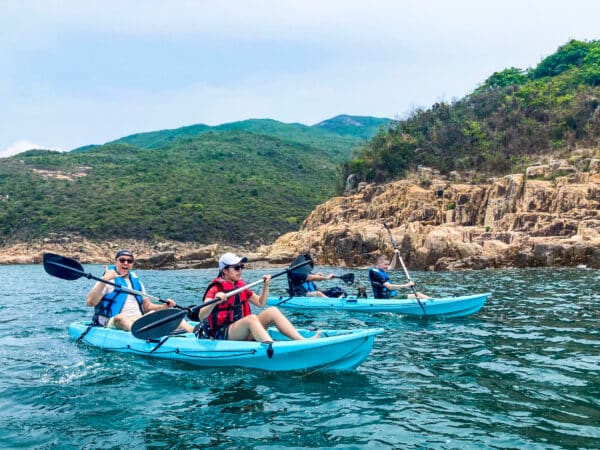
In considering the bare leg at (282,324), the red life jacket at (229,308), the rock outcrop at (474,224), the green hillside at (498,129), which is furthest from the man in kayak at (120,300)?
the green hillside at (498,129)

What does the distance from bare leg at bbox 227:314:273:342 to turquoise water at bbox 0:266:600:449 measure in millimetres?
467

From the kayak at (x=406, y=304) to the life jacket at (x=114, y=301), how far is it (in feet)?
18.8

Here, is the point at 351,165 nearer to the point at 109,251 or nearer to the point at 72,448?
the point at 109,251

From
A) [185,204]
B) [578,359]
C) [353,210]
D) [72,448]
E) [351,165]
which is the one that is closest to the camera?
[72,448]

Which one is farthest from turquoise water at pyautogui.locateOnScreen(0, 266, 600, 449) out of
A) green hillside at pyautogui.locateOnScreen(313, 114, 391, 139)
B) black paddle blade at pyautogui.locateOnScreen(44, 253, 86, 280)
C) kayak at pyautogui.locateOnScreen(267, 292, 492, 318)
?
green hillside at pyautogui.locateOnScreen(313, 114, 391, 139)

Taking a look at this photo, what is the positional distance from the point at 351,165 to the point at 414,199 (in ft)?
34.4

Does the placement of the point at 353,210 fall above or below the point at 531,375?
above

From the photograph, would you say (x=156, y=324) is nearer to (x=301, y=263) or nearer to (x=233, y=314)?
(x=233, y=314)

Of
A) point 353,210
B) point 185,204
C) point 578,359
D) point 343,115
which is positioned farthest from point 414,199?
point 343,115

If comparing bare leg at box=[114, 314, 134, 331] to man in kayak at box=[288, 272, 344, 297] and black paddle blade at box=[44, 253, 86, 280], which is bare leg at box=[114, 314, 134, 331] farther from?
man in kayak at box=[288, 272, 344, 297]

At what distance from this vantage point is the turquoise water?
469cm

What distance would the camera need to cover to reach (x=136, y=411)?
558cm

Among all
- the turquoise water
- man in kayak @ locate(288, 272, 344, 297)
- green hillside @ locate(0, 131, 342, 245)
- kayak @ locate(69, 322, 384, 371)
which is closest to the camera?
the turquoise water

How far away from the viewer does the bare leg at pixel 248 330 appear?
277 inches
